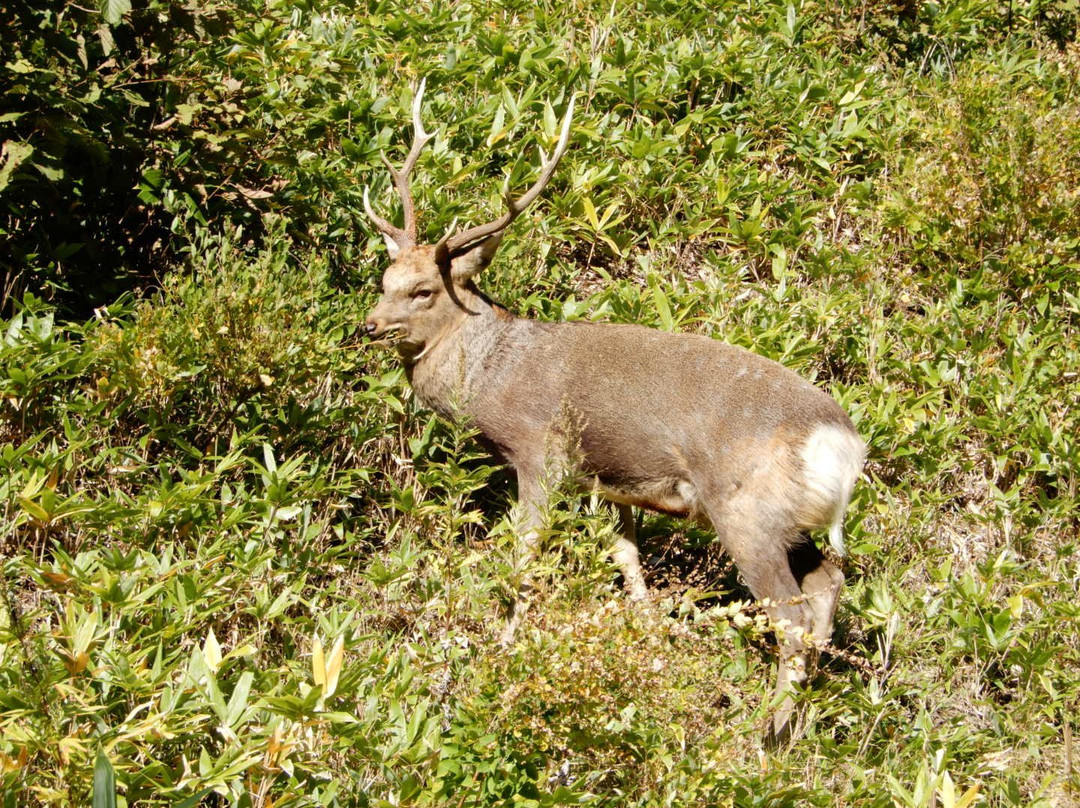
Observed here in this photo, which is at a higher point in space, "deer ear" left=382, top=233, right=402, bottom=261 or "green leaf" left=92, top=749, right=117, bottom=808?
"deer ear" left=382, top=233, right=402, bottom=261

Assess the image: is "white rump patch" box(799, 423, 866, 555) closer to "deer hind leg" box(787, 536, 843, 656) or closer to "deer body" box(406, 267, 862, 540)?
"deer body" box(406, 267, 862, 540)

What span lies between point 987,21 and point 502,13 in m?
4.02

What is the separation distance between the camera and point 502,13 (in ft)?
30.5

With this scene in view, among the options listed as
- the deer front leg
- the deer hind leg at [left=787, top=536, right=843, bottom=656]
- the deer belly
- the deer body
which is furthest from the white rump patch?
the deer front leg

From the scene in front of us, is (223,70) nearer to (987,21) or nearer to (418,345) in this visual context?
(418,345)

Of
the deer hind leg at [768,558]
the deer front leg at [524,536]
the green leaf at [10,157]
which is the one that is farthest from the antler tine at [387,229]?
the deer hind leg at [768,558]

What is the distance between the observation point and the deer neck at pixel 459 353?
6.39m

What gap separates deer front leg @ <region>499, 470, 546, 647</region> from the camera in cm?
496

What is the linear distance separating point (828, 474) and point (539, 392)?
1537 millimetres

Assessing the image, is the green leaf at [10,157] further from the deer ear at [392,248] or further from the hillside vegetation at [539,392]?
the deer ear at [392,248]

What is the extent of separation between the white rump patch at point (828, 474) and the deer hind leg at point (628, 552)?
Result: 0.95 m

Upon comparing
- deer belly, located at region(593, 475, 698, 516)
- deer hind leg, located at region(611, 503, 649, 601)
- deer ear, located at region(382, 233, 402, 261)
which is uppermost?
deer ear, located at region(382, 233, 402, 261)

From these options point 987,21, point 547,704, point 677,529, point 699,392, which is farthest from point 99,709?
point 987,21

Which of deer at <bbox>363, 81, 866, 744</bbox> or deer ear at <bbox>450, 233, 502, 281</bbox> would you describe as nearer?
deer at <bbox>363, 81, 866, 744</bbox>
